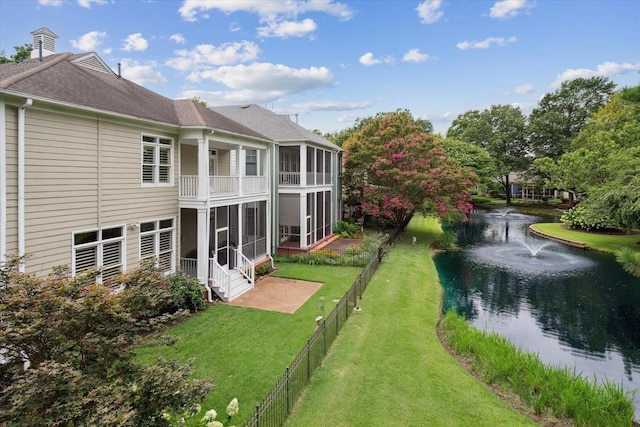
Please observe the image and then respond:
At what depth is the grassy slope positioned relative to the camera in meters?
7.38

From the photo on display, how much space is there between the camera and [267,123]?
923 inches

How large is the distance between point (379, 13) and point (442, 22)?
4656 millimetres

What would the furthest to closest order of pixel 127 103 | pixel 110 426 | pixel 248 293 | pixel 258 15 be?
pixel 258 15, pixel 248 293, pixel 127 103, pixel 110 426

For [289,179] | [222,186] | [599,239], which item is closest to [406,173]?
[289,179]

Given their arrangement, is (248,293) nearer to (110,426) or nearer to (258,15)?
(110,426)

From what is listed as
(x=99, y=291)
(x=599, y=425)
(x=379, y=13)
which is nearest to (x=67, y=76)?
(x=99, y=291)

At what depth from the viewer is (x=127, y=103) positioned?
1170cm

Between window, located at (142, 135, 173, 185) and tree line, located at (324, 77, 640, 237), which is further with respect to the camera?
tree line, located at (324, 77, 640, 237)

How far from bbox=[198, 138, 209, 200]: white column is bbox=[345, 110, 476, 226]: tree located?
16.7m

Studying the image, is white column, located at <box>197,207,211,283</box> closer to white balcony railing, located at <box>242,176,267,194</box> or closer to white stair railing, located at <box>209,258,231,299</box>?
white stair railing, located at <box>209,258,231,299</box>

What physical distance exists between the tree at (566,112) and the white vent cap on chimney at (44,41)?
5910 cm

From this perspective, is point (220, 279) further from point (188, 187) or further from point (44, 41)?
point (44, 41)

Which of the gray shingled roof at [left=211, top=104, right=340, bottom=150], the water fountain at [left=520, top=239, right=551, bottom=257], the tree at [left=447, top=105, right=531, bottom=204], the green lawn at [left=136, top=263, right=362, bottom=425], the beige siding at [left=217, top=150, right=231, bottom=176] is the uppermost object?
the tree at [left=447, top=105, right=531, bottom=204]

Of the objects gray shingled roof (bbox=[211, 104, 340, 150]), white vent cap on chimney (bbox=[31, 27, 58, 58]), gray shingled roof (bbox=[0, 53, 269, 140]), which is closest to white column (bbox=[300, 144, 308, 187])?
gray shingled roof (bbox=[211, 104, 340, 150])
